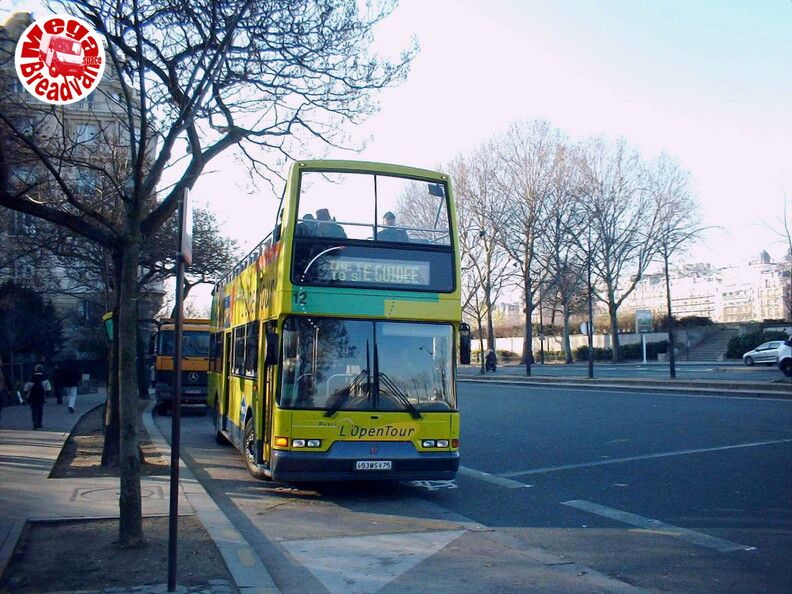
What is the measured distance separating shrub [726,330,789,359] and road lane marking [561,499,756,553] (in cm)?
4835

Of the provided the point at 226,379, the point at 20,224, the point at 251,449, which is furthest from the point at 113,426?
the point at 20,224

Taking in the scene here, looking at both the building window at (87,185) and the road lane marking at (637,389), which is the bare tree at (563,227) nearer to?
the road lane marking at (637,389)

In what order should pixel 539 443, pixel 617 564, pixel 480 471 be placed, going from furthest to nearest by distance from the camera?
pixel 539 443
pixel 480 471
pixel 617 564

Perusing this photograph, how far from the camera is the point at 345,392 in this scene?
1072 cm

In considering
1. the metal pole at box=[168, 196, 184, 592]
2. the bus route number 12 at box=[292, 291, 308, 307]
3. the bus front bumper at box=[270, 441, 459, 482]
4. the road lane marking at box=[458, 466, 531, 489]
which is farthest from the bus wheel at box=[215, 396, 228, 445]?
the metal pole at box=[168, 196, 184, 592]

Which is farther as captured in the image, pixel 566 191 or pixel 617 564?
pixel 566 191

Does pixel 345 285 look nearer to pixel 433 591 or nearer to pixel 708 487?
pixel 433 591

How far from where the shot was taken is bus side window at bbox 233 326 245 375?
569 inches


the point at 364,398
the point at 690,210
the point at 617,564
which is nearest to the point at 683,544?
the point at 617,564

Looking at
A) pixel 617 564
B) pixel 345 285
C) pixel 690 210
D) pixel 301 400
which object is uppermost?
pixel 690 210

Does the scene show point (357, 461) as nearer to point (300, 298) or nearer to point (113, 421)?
point (300, 298)

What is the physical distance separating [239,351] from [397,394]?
5100 millimetres

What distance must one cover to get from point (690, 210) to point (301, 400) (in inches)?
2065

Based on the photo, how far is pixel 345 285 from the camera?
1081 cm
